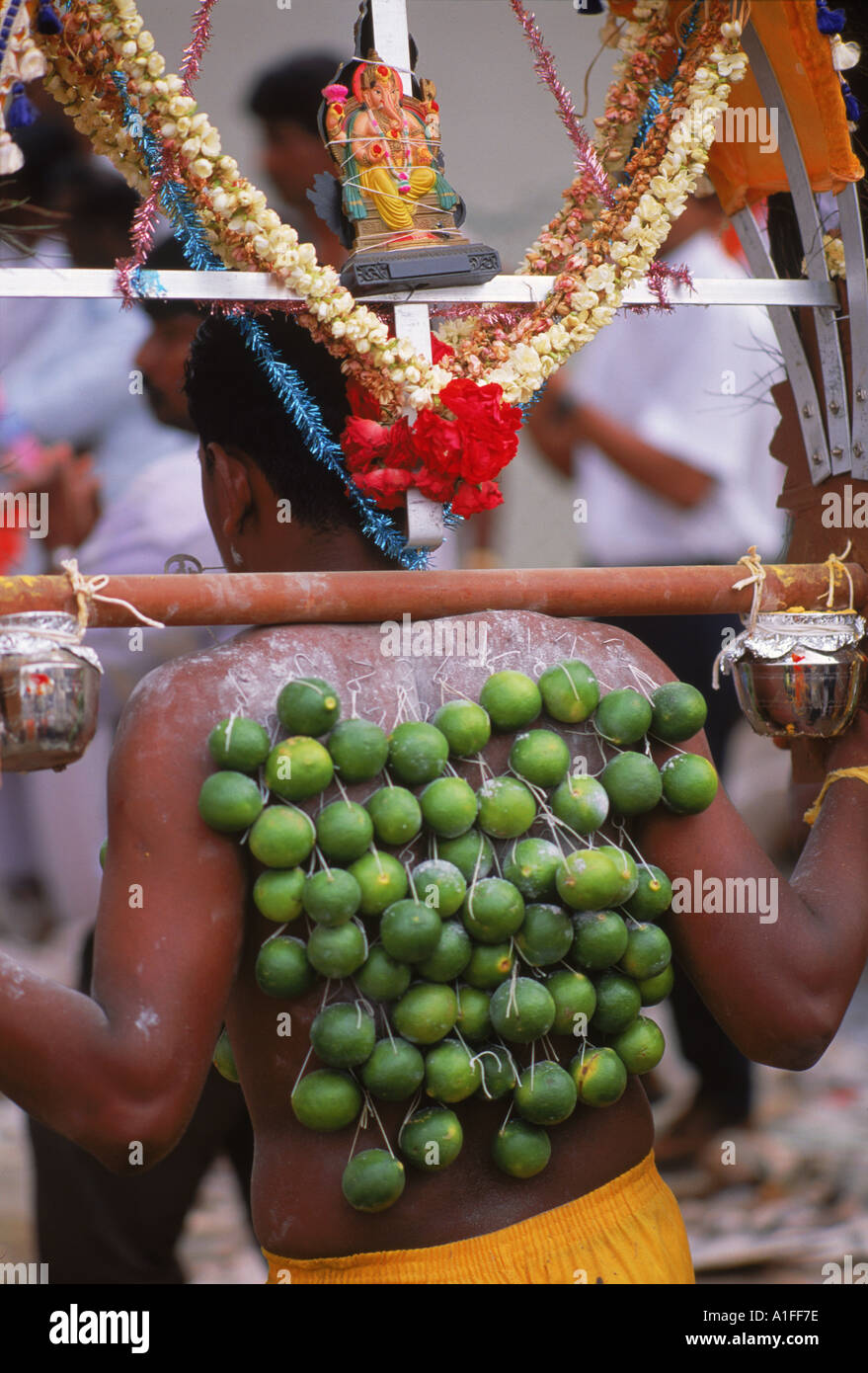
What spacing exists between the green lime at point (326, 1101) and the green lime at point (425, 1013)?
12 cm

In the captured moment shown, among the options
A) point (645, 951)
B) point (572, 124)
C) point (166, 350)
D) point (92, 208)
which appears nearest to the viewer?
point (645, 951)

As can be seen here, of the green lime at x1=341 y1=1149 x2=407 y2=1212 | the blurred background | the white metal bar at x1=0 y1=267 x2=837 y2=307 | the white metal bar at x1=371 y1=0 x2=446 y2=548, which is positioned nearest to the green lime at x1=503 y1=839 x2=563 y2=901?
the green lime at x1=341 y1=1149 x2=407 y2=1212

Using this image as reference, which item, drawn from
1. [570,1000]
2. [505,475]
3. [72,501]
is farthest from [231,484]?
[505,475]

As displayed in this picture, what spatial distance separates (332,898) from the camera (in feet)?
5.68

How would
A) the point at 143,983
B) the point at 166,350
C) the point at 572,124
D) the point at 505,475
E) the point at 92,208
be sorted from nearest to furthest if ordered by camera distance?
the point at 143,983, the point at 572,124, the point at 92,208, the point at 166,350, the point at 505,475

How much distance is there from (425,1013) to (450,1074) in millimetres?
99

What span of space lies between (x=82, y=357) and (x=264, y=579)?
80.7 inches

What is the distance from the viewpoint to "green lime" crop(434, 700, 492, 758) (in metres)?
1.89

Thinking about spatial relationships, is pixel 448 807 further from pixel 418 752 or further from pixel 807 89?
pixel 807 89

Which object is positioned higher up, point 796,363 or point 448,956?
point 796,363

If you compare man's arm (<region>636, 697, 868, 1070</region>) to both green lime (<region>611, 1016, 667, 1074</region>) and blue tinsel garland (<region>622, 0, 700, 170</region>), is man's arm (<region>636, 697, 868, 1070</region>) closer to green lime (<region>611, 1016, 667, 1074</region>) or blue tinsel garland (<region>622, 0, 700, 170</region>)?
green lime (<region>611, 1016, 667, 1074</region>)

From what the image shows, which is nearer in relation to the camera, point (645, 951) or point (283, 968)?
point (283, 968)

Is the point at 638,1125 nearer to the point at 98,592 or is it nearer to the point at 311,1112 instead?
the point at 311,1112

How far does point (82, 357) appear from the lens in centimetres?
366
